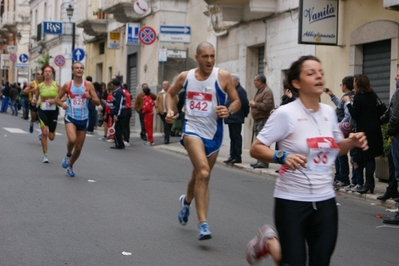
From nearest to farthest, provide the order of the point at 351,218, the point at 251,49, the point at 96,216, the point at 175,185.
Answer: the point at 96,216, the point at 351,218, the point at 175,185, the point at 251,49

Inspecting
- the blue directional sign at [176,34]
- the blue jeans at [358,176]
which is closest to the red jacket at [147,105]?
the blue directional sign at [176,34]

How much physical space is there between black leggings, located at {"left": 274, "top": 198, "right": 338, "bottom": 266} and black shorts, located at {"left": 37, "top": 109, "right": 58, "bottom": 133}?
11724mm

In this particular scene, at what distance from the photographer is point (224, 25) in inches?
994

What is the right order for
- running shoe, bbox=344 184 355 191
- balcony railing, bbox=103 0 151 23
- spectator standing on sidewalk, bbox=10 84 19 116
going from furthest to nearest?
spectator standing on sidewalk, bbox=10 84 19 116 → balcony railing, bbox=103 0 151 23 → running shoe, bbox=344 184 355 191

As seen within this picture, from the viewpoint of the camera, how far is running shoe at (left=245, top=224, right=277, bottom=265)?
535 cm

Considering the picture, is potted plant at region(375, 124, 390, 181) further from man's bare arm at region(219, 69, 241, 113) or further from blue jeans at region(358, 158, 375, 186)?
man's bare arm at region(219, 69, 241, 113)

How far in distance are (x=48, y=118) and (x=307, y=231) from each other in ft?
39.0

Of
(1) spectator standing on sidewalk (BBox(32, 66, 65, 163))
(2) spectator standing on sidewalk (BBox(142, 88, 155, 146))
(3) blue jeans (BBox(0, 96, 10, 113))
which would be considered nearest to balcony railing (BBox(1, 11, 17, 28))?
(3) blue jeans (BBox(0, 96, 10, 113))

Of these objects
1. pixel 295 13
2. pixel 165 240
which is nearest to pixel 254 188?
pixel 165 240

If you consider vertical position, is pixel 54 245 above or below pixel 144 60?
below

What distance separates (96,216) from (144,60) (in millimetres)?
24030

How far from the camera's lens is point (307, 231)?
5.03 m

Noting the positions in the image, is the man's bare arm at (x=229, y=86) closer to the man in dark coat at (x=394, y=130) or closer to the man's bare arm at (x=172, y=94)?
the man's bare arm at (x=172, y=94)

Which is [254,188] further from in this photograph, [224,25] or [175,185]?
[224,25]
